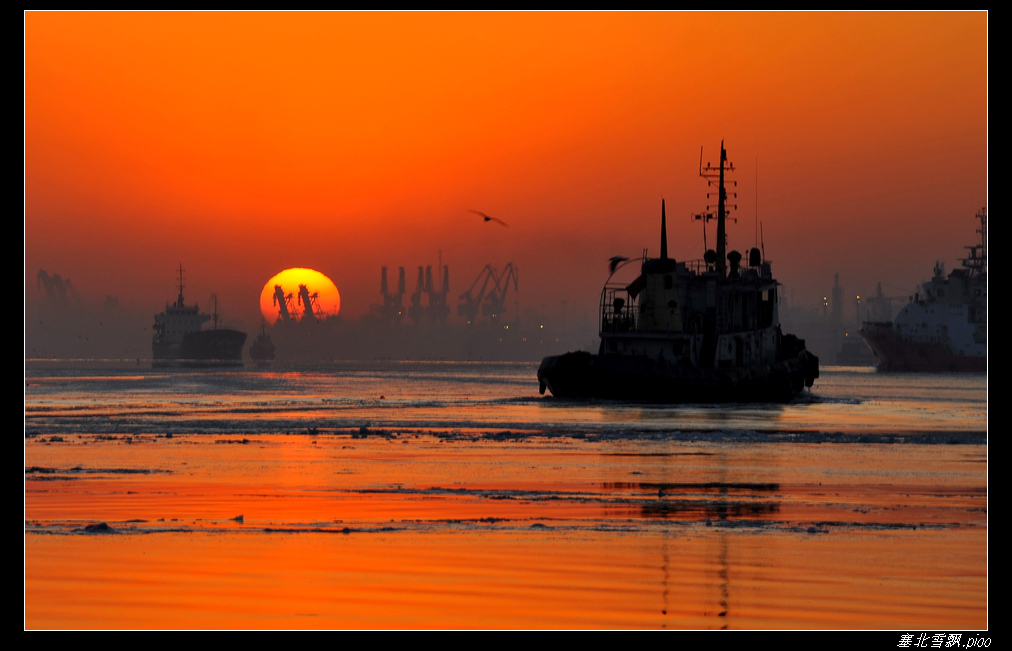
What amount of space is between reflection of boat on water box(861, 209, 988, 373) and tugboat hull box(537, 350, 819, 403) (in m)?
109

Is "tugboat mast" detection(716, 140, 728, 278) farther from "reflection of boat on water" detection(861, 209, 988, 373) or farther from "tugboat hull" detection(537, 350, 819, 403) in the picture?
"reflection of boat on water" detection(861, 209, 988, 373)

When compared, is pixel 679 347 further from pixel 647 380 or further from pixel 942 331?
pixel 942 331

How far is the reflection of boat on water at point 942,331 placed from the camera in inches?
6467

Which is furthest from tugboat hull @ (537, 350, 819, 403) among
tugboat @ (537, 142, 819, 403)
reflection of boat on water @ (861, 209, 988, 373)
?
reflection of boat on water @ (861, 209, 988, 373)

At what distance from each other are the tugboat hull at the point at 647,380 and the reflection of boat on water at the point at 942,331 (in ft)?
356

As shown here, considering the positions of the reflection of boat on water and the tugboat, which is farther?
the reflection of boat on water

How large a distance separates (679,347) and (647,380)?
398 centimetres

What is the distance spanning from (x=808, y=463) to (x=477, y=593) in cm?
1955

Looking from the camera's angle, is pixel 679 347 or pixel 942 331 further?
pixel 942 331

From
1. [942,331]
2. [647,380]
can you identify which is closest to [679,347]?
[647,380]

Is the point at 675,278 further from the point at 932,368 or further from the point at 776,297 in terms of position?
the point at 932,368

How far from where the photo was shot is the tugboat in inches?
2339

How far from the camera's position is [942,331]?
165625 mm
